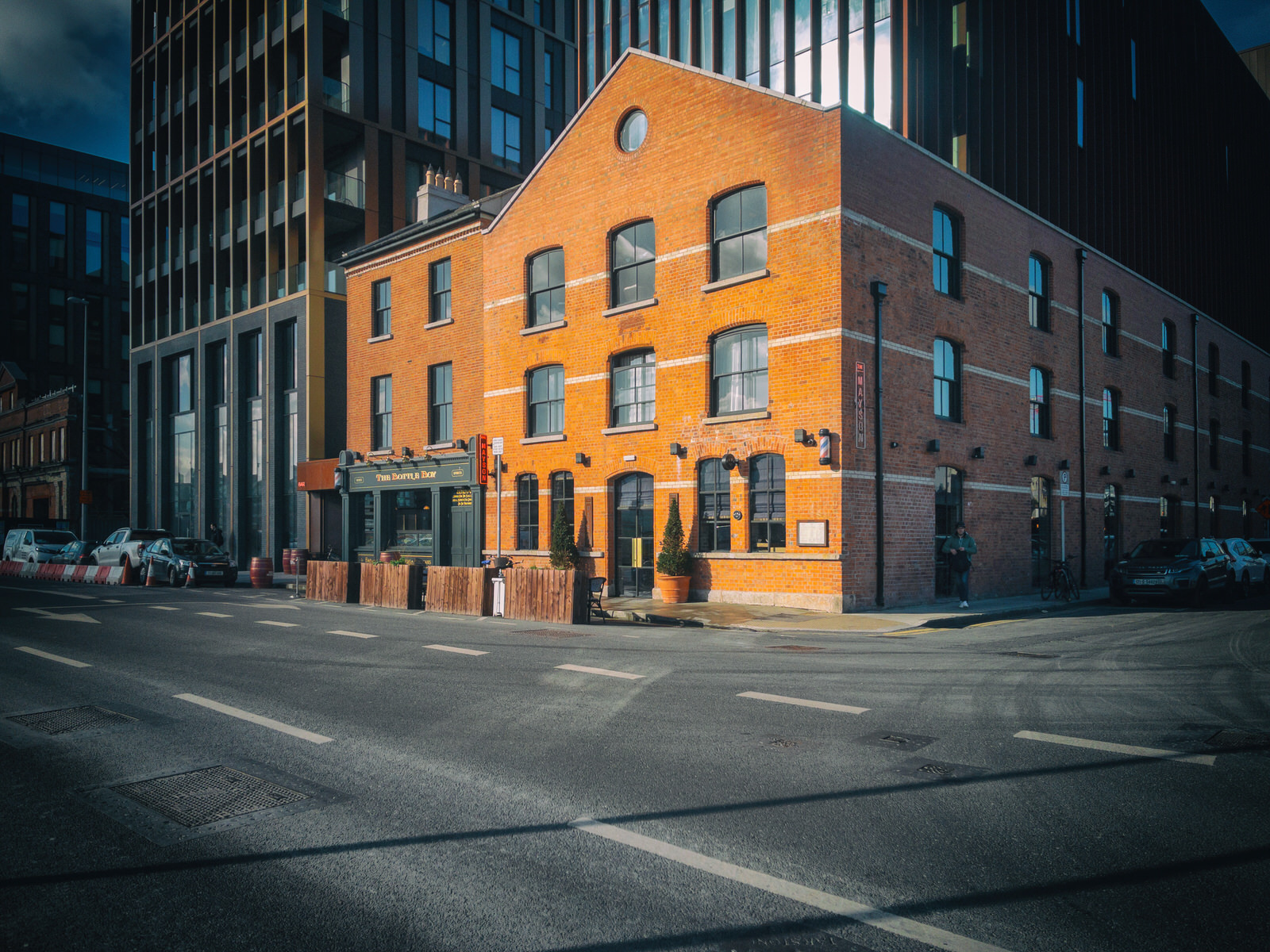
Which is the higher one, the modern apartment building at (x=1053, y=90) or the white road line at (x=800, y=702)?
the modern apartment building at (x=1053, y=90)

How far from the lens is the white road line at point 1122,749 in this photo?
6125mm

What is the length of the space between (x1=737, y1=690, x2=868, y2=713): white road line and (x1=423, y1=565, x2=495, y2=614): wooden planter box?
920cm

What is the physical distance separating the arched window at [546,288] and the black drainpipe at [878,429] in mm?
8476

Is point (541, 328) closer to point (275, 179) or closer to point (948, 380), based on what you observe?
point (948, 380)

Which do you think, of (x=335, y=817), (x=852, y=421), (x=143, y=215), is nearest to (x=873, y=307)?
(x=852, y=421)

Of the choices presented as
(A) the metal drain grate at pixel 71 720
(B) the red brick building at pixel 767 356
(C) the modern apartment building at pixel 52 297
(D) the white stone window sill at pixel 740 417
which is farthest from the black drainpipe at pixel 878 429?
(C) the modern apartment building at pixel 52 297

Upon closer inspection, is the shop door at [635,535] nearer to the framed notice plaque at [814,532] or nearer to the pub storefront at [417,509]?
the framed notice plaque at [814,532]

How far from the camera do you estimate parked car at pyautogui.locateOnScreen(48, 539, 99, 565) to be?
32.5 m

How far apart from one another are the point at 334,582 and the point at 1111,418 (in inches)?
937

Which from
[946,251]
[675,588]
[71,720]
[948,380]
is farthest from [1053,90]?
[71,720]

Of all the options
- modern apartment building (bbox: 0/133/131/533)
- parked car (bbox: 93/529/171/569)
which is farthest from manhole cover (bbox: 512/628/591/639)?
modern apartment building (bbox: 0/133/131/533)

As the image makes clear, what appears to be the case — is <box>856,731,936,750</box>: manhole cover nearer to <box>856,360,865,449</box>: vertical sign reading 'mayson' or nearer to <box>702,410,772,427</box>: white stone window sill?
<box>856,360,865,449</box>: vertical sign reading 'mayson'

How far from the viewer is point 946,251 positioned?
20953 millimetres

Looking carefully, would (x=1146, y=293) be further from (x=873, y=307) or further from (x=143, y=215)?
(x=143, y=215)
